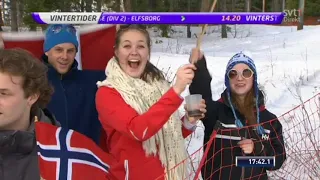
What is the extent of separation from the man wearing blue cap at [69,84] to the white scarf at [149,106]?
1.56ft

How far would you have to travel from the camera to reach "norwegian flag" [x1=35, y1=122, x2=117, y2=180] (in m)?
1.84

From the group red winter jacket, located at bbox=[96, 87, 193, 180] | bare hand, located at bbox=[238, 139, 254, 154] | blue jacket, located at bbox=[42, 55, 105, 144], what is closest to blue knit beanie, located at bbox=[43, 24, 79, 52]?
blue jacket, located at bbox=[42, 55, 105, 144]

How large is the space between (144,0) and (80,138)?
69.9ft

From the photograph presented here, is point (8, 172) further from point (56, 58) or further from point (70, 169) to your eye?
point (56, 58)

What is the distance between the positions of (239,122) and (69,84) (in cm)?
110

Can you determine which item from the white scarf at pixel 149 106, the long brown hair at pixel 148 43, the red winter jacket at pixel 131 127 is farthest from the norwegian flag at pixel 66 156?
the long brown hair at pixel 148 43

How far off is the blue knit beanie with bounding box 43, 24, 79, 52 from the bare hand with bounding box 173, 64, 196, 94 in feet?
3.10

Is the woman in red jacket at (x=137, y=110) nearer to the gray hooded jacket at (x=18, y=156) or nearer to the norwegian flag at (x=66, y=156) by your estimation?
the norwegian flag at (x=66, y=156)

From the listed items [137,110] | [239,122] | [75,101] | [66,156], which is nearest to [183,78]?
[137,110]

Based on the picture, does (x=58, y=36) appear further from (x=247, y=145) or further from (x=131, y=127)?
(x=247, y=145)

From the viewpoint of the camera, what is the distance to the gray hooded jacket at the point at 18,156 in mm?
1695

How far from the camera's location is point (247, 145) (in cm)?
270

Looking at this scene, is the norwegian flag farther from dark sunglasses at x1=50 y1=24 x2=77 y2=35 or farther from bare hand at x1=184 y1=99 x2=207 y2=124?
dark sunglasses at x1=50 y1=24 x2=77 y2=35
